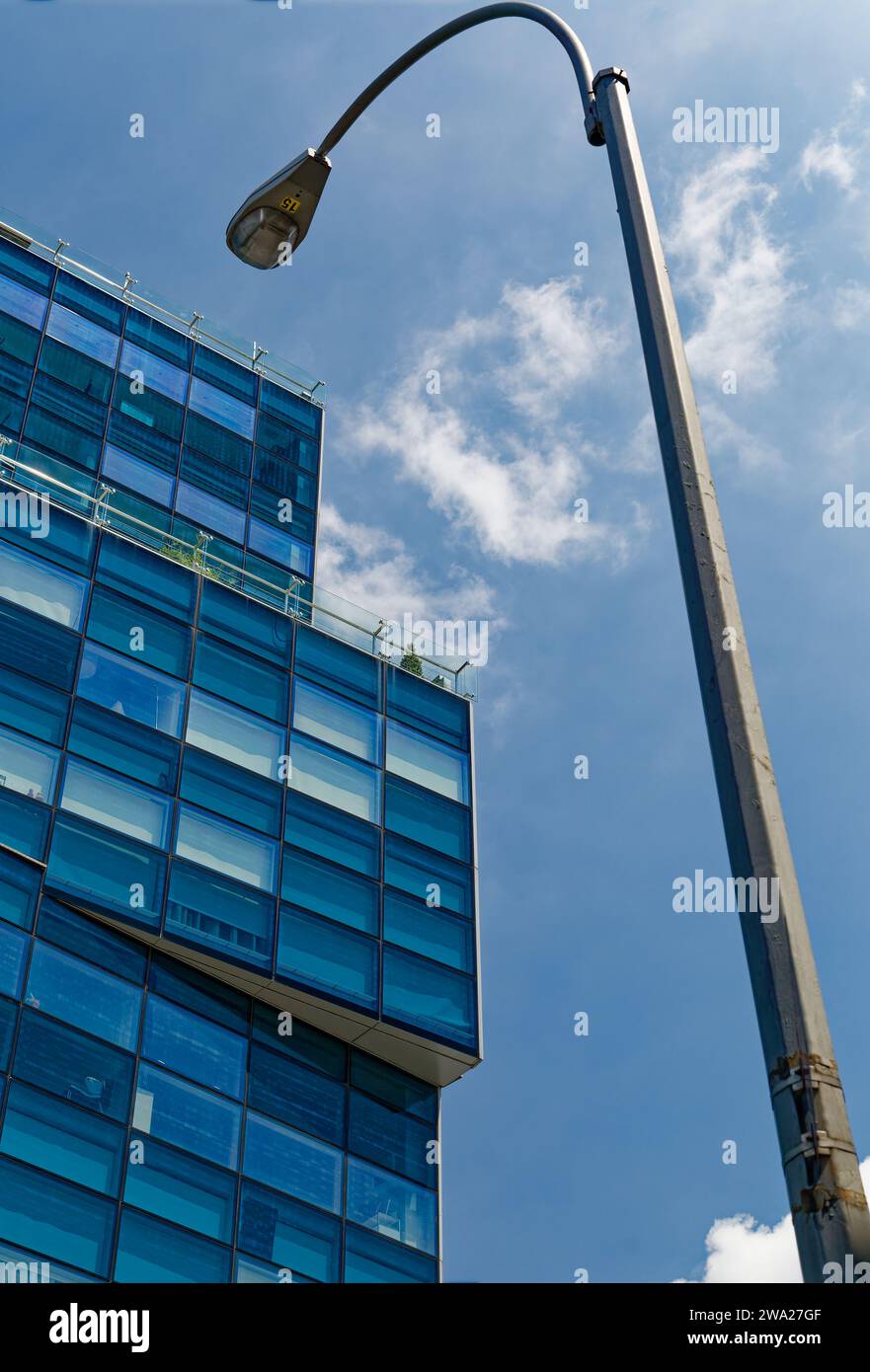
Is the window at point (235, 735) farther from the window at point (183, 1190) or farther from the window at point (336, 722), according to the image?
the window at point (183, 1190)

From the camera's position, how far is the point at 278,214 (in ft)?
40.9

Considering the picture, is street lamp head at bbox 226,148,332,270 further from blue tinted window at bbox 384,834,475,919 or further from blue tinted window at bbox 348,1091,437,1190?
blue tinted window at bbox 384,834,475,919

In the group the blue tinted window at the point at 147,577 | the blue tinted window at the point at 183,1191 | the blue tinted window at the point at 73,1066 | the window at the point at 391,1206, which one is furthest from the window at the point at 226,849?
the blue tinted window at the point at 183,1191

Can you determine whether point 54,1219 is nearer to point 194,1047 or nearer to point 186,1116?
point 186,1116

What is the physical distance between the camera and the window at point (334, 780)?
31359 millimetres

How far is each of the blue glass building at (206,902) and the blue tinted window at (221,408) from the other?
450cm

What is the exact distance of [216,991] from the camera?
27844mm

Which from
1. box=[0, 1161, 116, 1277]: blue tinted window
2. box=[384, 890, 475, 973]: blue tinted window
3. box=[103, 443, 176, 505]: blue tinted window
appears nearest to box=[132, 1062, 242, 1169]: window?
box=[0, 1161, 116, 1277]: blue tinted window

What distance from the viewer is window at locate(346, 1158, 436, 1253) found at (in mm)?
26938
